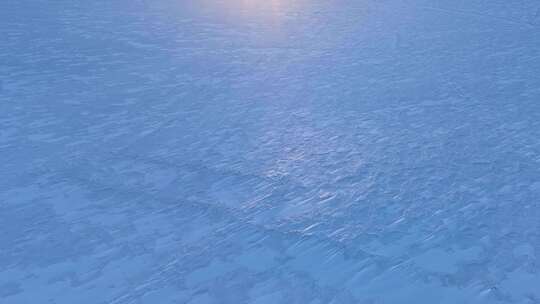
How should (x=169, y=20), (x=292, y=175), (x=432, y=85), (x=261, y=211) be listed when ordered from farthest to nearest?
(x=169, y=20) < (x=432, y=85) < (x=292, y=175) < (x=261, y=211)

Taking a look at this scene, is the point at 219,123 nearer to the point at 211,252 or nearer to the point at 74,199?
the point at 74,199

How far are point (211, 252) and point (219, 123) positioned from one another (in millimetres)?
808

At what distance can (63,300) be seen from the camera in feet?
4.07

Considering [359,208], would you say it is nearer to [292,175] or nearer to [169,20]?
[292,175]

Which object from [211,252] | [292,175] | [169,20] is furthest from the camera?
[169,20]

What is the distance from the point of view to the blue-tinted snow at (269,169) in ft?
4.34

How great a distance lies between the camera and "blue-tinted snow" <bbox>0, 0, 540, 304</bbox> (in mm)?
1322

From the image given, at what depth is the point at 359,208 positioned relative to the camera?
1.59m

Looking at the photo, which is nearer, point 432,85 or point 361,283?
point 361,283

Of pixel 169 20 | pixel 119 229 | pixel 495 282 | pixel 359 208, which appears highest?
pixel 169 20

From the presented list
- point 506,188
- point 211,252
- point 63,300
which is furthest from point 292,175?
point 63,300

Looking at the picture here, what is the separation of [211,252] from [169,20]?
8.85 feet

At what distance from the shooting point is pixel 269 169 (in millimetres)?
1795

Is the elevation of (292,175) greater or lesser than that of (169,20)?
lesser
